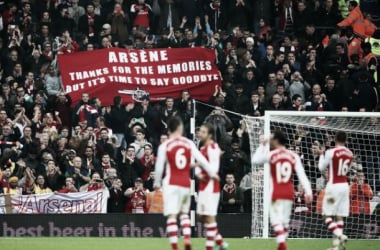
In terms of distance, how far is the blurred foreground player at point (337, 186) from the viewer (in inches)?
739

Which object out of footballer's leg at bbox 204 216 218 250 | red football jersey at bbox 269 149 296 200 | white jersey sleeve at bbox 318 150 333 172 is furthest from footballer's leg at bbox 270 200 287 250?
white jersey sleeve at bbox 318 150 333 172

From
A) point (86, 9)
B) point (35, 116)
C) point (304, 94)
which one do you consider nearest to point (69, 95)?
point (35, 116)

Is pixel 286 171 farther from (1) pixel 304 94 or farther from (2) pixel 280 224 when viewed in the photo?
(1) pixel 304 94

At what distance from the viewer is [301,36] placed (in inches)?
1157

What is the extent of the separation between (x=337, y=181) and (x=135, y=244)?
375 centimetres

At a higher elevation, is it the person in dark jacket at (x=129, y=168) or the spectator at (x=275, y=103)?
the spectator at (x=275, y=103)

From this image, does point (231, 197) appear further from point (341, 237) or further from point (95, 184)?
point (341, 237)

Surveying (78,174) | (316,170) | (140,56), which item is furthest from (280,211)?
(140,56)

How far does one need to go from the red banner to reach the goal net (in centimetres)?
327

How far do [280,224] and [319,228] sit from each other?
24.2 ft

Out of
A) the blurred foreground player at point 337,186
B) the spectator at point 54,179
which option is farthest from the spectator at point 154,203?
the blurred foreground player at point 337,186

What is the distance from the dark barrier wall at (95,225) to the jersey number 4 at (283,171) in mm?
6557

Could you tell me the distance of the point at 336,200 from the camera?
62.5 feet

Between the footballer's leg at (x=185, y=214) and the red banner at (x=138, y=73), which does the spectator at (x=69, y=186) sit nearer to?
the red banner at (x=138, y=73)
